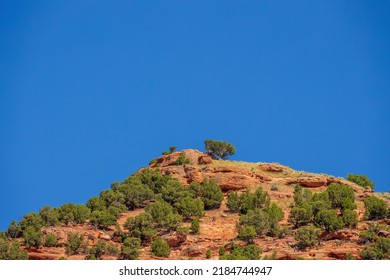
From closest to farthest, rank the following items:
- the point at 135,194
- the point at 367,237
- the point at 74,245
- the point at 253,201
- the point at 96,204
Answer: the point at 367,237 → the point at 74,245 → the point at 253,201 → the point at 96,204 → the point at 135,194

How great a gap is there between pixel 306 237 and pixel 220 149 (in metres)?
43.0

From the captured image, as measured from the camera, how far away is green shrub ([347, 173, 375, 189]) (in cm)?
9794

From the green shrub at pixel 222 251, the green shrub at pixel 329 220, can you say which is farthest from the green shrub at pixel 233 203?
the green shrub at pixel 222 251

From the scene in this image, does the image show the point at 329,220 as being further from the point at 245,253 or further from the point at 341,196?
the point at 341,196

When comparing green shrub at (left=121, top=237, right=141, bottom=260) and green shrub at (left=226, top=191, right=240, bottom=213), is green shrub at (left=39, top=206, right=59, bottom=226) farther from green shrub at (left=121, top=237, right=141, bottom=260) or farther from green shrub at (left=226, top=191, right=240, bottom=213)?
Answer: green shrub at (left=226, top=191, right=240, bottom=213)

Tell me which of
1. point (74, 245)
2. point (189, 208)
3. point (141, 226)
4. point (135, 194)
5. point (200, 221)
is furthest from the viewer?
point (135, 194)

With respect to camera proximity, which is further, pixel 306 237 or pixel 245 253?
pixel 306 237

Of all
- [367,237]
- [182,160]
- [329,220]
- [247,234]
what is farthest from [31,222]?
[367,237]

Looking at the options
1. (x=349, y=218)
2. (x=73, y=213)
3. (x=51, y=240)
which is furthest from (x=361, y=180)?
(x=51, y=240)

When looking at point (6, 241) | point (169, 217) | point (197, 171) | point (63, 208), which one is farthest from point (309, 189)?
point (6, 241)

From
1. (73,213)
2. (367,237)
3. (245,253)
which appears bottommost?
(245,253)

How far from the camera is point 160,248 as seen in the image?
65.8 m

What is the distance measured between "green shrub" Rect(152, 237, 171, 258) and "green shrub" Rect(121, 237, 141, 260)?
134 centimetres

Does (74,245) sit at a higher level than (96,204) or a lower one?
lower
